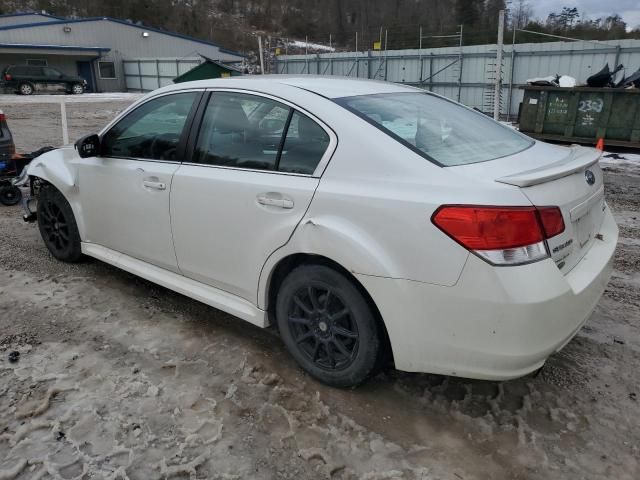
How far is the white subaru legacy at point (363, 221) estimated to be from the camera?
2.30 metres

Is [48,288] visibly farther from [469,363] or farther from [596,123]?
[596,123]

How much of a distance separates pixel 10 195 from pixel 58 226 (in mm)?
2957

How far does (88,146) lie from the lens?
395 cm

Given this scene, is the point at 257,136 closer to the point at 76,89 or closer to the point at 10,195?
the point at 10,195

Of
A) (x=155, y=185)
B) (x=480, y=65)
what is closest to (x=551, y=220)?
(x=155, y=185)

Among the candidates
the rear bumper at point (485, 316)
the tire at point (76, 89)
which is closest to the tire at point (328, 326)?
the rear bumper at point (485, 316)

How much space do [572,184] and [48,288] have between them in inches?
152

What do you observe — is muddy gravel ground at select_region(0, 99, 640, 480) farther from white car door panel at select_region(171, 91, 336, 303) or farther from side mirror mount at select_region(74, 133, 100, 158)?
side mirror mount at select_region(74, 133, 100, 158)

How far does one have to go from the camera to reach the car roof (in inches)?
120

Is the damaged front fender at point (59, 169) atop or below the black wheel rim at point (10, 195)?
atop

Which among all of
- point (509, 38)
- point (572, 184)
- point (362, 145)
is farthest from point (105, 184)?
point (509, 38)

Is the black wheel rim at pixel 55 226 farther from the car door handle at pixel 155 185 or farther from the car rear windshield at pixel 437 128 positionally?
the car rear windshield at pixel 437 128

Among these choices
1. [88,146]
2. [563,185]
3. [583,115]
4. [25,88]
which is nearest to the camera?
[563,185]

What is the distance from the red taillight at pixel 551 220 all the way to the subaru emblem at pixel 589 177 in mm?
499
